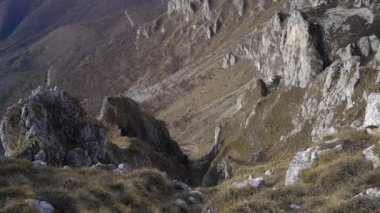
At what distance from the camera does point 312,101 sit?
85.6 m

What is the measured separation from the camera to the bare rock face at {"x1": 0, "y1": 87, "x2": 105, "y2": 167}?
52281 mm

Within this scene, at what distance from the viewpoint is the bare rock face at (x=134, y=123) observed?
91.9m

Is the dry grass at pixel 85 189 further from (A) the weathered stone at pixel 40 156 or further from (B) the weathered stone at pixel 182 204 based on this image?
(A) the weathered stone at pixel 40 156

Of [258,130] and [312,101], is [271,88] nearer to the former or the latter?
[258,130]

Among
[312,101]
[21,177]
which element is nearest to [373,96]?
[21,177]

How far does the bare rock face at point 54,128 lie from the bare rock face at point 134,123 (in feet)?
89.3

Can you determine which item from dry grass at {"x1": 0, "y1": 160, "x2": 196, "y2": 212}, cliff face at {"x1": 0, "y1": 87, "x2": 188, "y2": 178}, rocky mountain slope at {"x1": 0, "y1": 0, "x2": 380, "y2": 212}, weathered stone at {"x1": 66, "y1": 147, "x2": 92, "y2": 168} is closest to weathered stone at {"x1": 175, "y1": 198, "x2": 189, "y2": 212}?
rocky mountain slope at {"x1": 0, "y1": 0, "x2": 380, "y2": 212}

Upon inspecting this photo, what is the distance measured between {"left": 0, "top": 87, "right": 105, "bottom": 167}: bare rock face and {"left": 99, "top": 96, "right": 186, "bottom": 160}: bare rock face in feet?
89.3

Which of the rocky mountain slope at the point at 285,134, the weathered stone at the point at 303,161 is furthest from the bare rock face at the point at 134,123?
the weathered stone at the point at 303,161

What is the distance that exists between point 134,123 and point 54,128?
3636 centimetres

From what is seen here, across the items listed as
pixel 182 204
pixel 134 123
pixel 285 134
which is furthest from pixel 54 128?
pixel 285 134

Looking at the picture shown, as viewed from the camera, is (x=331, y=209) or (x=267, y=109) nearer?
(x=331, y=209)

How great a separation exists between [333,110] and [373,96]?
114 ft

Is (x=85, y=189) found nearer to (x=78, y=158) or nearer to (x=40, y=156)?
(x=40, y=156)
